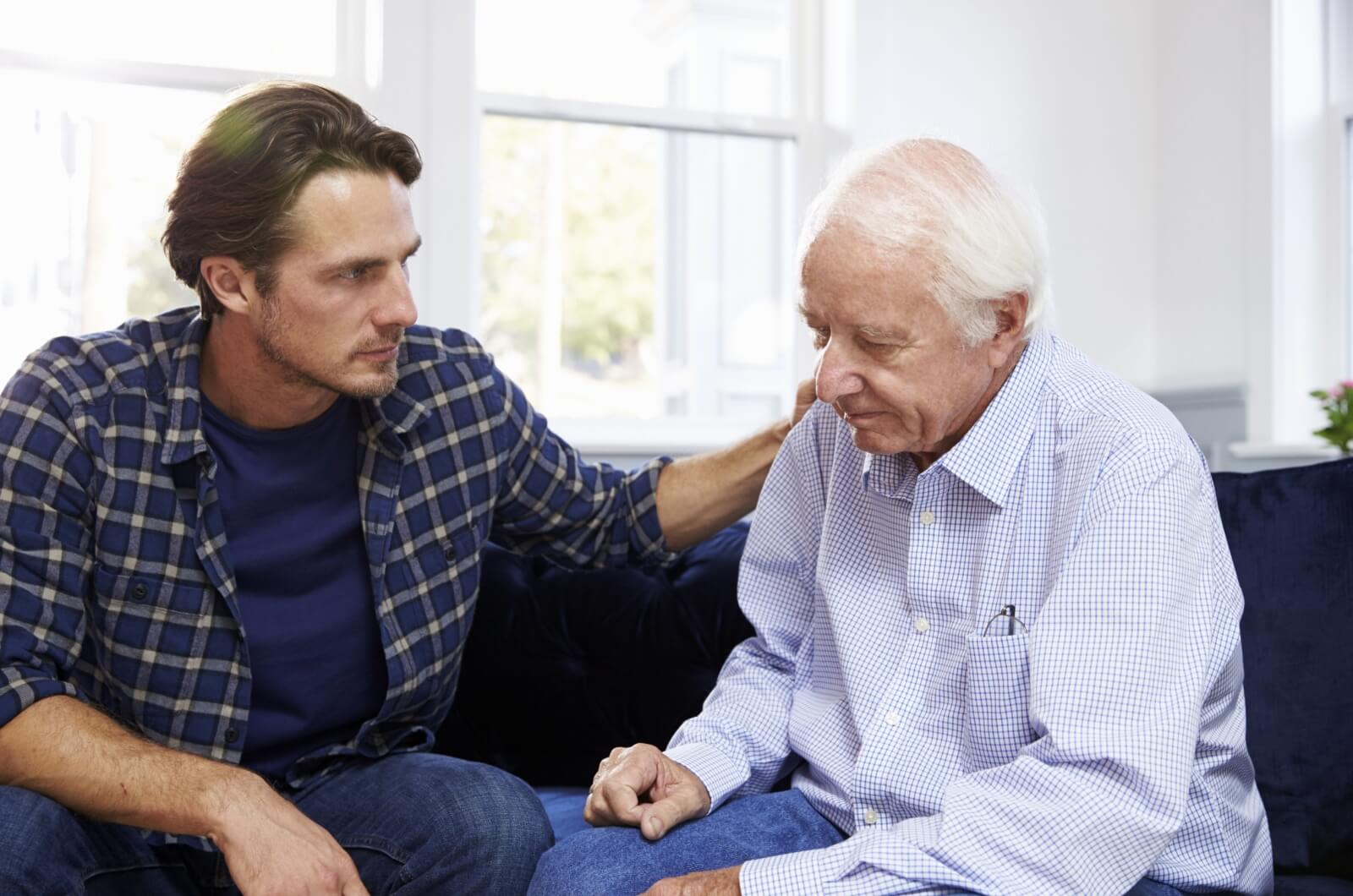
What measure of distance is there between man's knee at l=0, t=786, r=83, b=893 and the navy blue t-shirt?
0.91 ft

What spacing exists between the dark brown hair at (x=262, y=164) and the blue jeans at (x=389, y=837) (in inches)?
25.9

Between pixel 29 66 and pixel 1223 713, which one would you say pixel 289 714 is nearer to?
pixel 1223 713

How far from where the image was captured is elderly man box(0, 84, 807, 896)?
1.49 meters

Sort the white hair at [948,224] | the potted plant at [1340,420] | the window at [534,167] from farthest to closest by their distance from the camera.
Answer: the window at [534,167], the potted plant at [1340,420], the white hair at [948,224]

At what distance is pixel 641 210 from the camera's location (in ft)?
12.5

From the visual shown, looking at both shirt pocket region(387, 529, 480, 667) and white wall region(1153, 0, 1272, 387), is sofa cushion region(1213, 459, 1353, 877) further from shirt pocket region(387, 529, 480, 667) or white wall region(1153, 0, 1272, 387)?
white wall region(1153, 0, 1272, 387)

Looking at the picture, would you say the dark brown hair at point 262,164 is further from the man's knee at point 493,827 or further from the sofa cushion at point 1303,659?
the sofa cushion at point 1303,659

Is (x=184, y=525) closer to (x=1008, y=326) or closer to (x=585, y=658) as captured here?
(x=585, y=658)

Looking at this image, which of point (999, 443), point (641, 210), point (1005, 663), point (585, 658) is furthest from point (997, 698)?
point (641, 210)

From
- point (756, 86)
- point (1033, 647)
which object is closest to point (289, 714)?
point (1033, 647)

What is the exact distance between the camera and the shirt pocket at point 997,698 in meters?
1.27

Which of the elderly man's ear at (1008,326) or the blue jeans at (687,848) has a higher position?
the elderly man's ear at (1008,326)

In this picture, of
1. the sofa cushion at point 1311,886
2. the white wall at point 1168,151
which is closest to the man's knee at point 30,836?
the sofa cushion at point 1311,886

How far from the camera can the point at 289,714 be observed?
5.64 ft
